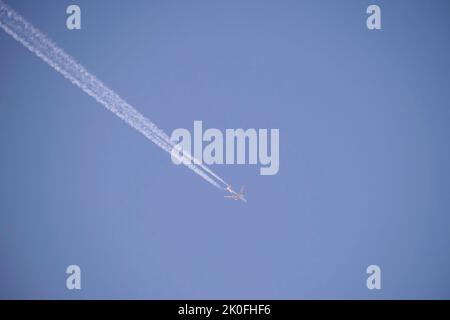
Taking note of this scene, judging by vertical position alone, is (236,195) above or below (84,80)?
below

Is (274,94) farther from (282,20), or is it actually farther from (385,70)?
(385,70)

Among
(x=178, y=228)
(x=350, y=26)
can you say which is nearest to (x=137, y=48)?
(x=178, y=228)

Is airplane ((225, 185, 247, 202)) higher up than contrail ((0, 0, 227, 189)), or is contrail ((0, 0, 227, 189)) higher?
contrail ((0, 0, 227, 189))

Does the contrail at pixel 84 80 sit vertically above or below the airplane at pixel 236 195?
above

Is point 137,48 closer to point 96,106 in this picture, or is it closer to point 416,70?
point 96,106

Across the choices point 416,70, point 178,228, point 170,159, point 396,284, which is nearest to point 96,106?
point 170,159

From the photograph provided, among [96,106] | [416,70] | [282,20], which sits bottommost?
[96,106]
